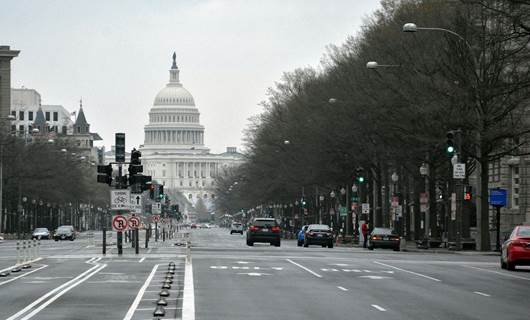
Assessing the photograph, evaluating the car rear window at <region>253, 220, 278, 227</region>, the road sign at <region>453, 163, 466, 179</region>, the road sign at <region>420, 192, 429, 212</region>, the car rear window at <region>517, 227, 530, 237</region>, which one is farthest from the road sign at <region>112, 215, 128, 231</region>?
the car rear window at <region>253, 220, 278, 227</region>

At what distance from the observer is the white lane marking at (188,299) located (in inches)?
976

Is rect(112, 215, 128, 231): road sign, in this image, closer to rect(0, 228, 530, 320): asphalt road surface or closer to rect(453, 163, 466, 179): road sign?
rect(0, 228, 530, 320): asphalt road surface

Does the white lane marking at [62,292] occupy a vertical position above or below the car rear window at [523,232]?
below

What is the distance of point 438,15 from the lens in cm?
6781

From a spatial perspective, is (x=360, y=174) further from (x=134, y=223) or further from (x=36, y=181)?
(x=36, y=181)

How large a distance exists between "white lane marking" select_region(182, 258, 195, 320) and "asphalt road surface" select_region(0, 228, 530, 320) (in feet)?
0.09

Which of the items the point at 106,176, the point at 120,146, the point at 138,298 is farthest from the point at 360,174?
the point at 138,298

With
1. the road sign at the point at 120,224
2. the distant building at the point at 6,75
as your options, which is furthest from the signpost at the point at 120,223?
the distant building at the point at 6,75

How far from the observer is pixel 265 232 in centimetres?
8262

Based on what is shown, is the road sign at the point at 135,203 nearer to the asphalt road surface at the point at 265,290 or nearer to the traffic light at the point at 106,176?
the traffic light at the point at 106,176

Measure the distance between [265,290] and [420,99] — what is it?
33415mm

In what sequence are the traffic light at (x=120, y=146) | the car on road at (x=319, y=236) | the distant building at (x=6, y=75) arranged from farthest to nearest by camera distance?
the distant building at (x=6, y=75), the car on road at (x=319, y=236), the traffic light at (x=120, y=146)

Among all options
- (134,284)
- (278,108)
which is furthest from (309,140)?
(134,284)

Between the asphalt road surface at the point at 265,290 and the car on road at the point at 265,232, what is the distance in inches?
1257
